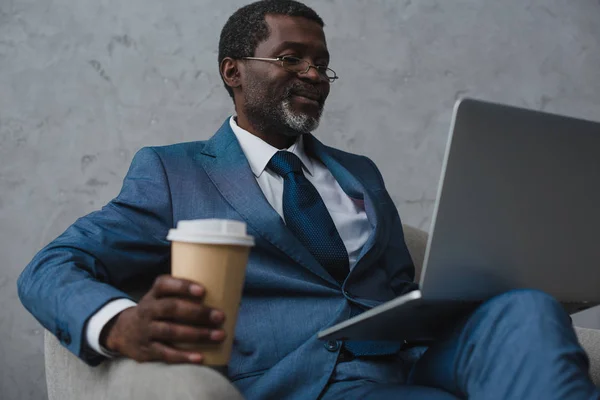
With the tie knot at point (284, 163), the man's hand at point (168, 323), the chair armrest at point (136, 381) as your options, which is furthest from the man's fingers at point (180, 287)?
the tie knot at point (284, 163)

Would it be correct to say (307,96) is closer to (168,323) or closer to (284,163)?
(284,163)

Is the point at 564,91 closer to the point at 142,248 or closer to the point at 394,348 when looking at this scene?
the point at 394,348

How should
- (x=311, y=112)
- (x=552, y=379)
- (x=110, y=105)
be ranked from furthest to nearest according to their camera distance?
(x=110, y=105)
(x=311, y=112)
(x=552, y=379)

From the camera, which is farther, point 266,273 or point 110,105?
point 110,105

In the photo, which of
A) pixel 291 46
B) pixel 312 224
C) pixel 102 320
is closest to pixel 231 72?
pixel 291 46

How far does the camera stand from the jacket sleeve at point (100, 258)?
1092 millimetres

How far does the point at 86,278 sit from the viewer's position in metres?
1.14

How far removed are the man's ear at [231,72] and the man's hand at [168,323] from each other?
35.9 inches

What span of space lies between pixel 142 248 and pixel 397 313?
54cm

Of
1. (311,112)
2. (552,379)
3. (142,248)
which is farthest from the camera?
(311,112)

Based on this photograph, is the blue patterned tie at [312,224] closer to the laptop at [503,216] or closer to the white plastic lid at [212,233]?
the laptop at [503,216]

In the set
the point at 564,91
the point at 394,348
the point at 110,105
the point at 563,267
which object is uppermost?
the point at 564,91

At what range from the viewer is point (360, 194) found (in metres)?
1.62

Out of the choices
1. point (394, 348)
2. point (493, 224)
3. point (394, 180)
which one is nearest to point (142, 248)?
point (394, 348)
